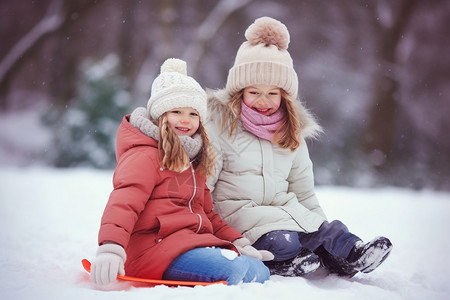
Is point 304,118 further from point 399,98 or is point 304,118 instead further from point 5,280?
point 399,98

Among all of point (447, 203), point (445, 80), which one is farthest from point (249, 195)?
point (445, 80)

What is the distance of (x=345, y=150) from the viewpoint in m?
7.04

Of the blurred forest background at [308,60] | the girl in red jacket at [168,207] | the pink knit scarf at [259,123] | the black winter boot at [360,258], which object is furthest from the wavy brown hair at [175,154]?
the blurred forest background at [308,60]

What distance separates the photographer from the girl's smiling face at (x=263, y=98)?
196 cm

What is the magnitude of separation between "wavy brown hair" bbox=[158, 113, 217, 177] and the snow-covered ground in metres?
0.40

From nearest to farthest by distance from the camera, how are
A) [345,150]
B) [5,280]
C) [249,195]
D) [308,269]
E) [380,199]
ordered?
[5,280]
[308,269]
[249,195]
[380,199]
[345,150]

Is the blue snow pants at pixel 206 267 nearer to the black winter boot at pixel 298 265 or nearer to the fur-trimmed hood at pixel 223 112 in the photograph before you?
the black winter boot at pixel 298 265

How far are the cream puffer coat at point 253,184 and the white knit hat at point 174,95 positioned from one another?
29 cm

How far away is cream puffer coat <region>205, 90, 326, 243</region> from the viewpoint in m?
1.83

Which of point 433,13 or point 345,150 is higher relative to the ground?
point 433,13

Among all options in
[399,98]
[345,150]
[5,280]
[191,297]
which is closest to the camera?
[191,297]

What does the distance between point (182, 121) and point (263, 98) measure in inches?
19.2

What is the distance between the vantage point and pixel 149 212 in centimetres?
146

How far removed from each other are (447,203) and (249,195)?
12.6 ft
